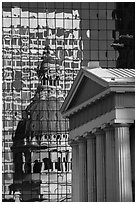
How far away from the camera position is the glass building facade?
8388 centimetres

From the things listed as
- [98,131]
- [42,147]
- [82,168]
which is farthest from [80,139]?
[42,147]

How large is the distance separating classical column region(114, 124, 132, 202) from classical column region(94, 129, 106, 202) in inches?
162

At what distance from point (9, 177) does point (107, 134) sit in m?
38.9

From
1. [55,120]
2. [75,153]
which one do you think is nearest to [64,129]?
[55,120]

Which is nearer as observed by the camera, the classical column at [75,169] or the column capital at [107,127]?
the column capital at [107,127]

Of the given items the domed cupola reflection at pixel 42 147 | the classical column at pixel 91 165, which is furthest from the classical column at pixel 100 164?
the domed cupola reflection at pixel 42 147

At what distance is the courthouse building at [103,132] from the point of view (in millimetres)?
43438

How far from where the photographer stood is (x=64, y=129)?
84.3 m

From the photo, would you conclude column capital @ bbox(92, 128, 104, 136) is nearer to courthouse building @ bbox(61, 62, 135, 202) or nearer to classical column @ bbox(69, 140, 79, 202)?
courthouse building @ bbox(61, 62, 135, 202)

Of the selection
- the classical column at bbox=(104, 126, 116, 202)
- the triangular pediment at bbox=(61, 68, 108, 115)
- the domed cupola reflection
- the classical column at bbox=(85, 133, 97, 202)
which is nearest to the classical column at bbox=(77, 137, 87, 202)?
the classical column at bbox=(85, 133, 97, 202)

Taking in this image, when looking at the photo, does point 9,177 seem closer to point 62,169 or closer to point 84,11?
point 62,169

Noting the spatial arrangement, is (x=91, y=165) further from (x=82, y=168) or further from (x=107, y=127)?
(x=107, y=127)

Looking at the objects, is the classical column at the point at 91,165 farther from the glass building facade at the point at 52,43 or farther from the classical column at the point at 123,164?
the glass building facade at the point at 52,43

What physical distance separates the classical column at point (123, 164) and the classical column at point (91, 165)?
22.7 feet
